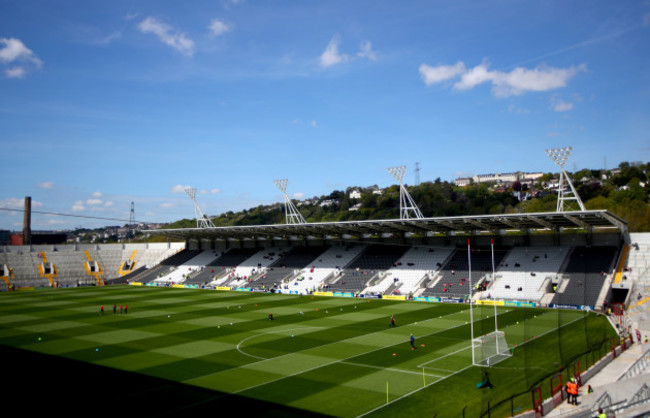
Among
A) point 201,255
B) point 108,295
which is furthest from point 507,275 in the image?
point 201,255

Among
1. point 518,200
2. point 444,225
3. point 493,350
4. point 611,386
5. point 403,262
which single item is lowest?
point 493,350

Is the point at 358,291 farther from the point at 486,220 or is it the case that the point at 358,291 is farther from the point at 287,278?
the point at 486,220

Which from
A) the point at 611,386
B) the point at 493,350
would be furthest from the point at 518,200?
the point at 611,386

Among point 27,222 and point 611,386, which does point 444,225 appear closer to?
point 611,386

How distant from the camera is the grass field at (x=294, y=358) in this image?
767 inches

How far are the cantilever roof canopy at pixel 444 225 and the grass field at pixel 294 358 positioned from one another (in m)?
10.0

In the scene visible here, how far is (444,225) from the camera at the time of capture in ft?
178

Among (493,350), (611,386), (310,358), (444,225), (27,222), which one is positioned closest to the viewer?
(611,386)

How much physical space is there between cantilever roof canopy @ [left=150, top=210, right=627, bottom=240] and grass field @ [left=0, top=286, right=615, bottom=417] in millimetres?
10050

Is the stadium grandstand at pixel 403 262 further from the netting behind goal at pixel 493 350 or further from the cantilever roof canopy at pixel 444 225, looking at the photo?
the netting behind goal at pixel 493 350

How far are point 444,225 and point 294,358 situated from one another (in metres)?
31.9

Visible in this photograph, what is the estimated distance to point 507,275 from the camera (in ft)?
163

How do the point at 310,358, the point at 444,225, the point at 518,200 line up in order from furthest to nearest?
the point at 518,200 → the point at 444,225 → the point at 310,358

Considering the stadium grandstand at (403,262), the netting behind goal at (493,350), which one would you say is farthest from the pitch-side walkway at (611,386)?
the netting behind goal at (493,350)
